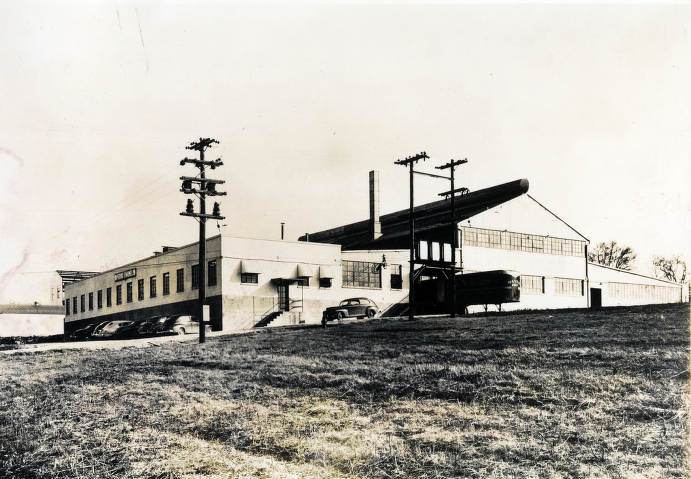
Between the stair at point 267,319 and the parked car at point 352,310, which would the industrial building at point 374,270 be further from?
the parked car at point 352,310

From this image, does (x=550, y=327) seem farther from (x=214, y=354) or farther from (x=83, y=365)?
(x=83, y=365)

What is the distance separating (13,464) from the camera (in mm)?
9094

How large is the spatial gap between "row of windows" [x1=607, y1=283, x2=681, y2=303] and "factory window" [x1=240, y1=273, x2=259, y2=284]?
82.6 feet

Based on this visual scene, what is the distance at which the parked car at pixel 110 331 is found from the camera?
3319cm

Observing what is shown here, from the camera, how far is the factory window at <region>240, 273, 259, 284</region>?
3588 cm

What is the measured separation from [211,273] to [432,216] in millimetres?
18560

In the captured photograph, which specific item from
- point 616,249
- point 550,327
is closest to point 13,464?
point 550,327

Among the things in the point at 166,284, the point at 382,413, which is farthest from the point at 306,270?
the point at 382,413

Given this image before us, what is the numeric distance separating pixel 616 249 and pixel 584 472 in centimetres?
7426

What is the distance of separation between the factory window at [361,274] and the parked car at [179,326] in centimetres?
1058

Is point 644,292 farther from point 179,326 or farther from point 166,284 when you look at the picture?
point 179,326

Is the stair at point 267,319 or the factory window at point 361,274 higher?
the factory window at point 361,274

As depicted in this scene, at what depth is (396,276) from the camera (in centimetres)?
4138

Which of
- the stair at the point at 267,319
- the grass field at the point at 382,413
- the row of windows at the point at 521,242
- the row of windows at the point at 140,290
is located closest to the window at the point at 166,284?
the row of windows at the point at 140,290
